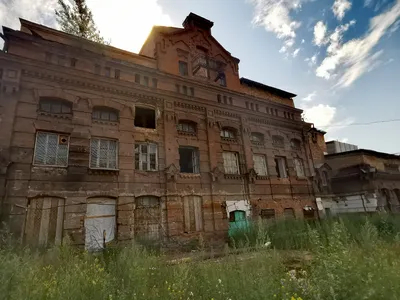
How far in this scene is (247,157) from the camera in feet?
53.2

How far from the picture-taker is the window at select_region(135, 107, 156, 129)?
13804 mm

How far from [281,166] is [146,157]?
415 inches

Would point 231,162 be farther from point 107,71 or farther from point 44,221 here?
point 44,221

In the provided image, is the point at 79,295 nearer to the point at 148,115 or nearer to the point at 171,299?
the point at 171,299

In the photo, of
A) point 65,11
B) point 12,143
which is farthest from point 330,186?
point 65,11

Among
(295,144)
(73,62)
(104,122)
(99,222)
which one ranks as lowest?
(99,222)

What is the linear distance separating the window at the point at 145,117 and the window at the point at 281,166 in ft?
32.3

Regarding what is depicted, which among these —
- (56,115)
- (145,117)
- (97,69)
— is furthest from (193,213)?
(97,69)

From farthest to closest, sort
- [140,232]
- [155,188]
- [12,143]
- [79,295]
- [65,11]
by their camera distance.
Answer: [65,11]
[155,188]
[140,232]
[12,143]
[79,295]

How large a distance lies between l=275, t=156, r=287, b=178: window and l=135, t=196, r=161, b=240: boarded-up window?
32.4ft

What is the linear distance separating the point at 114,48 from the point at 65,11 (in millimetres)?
5754

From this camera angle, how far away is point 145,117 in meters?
14.1

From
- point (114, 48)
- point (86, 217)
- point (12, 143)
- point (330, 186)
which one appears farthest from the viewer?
point (330, 186)

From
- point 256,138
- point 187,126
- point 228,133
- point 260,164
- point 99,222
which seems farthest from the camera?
point 256,138
